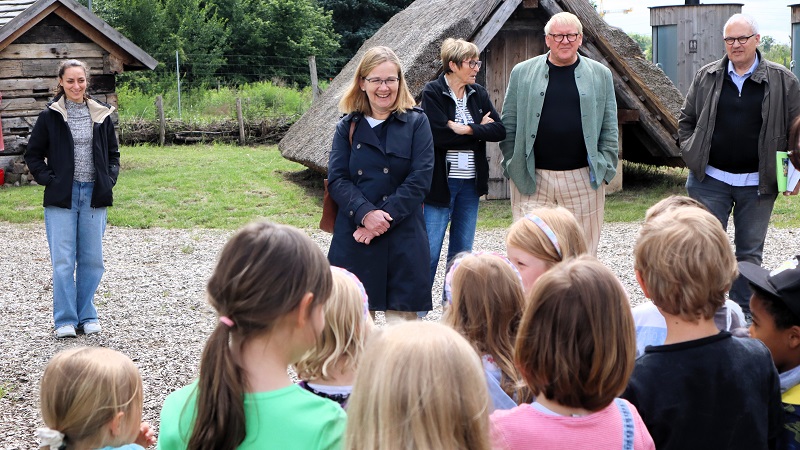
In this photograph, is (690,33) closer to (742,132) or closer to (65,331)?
(742,132)

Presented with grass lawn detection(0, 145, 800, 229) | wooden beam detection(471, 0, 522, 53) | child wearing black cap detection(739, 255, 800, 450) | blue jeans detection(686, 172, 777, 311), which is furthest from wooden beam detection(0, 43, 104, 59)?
child wearing black cap detection(739, 255, 800, 450)

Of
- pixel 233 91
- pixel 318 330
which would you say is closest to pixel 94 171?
pixel 318 330

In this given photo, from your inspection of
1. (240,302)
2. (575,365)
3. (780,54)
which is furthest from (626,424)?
(780,54)

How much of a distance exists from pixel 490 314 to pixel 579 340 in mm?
628

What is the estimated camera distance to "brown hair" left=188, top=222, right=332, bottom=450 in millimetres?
2045

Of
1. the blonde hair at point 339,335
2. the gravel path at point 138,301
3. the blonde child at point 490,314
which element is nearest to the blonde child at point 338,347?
the blonde hair at point 339,335

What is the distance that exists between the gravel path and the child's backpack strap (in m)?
3.02

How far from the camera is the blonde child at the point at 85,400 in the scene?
2441mm

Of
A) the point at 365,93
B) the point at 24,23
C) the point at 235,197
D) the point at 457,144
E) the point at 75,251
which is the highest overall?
the point at 24,23

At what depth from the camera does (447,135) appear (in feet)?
19.0

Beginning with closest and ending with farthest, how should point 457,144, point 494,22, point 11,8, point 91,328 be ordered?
point 457,144
point 91,328
point 494,22
point 11,8

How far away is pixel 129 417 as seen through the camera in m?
2.54

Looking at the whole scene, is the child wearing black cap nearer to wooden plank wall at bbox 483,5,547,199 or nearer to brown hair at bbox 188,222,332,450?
brown hair at bbox 188,222,332,450

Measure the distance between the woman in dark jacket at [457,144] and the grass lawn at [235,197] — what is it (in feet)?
14.0
